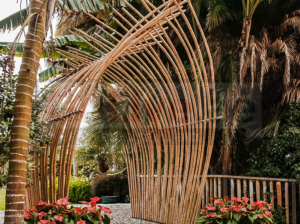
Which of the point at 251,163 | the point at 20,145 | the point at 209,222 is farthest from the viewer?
the point at 251,163

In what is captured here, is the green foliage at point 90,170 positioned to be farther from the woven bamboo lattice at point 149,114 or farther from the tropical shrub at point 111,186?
the woven bamboo lattice at point 149,114

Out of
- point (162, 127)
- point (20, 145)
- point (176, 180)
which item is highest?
point (162, 127)

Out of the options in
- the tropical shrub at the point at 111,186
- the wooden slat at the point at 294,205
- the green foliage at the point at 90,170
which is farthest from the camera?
the green foliage at the point at 90,170

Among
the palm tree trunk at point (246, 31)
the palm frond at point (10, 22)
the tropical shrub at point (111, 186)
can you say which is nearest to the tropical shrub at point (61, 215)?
the palm tree trunk at point (246, 31)

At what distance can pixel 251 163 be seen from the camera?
5.90m

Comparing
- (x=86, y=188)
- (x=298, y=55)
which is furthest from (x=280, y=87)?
(x=86, y=188)

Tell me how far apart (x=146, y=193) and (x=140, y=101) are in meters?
1.80

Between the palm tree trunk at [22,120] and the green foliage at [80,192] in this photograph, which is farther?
the green foliage at [80,192]

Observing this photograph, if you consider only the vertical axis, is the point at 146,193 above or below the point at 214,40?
below

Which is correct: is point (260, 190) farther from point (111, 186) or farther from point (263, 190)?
point (111, 186)

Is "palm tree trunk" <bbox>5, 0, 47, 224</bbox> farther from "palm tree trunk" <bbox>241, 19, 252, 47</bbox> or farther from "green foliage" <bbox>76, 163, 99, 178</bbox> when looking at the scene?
"green foliage" <bbox>76, 163, 99, 178</bbox>

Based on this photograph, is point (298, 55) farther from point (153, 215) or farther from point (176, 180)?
point (153, 215)

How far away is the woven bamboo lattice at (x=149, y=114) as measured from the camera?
3.89m

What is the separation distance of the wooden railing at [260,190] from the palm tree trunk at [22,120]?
3642 mm
